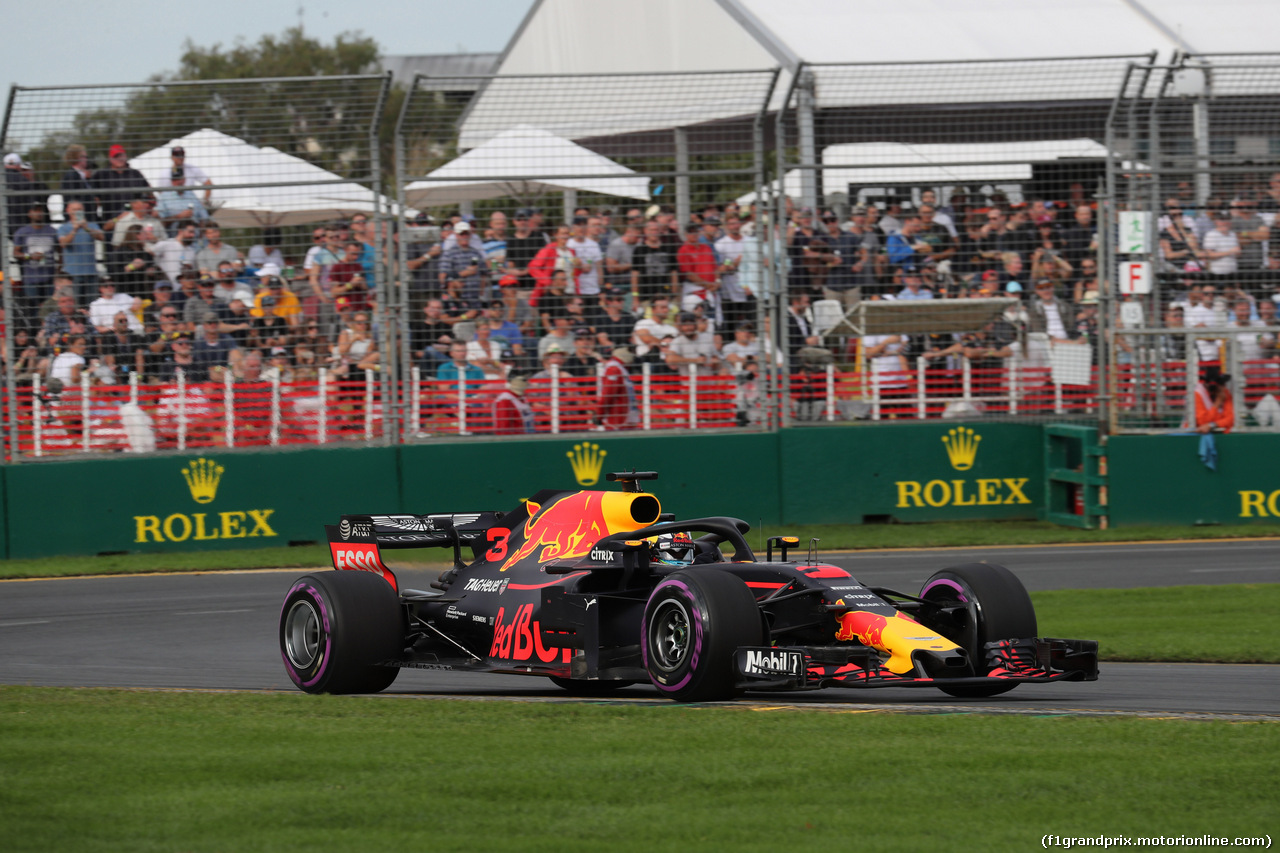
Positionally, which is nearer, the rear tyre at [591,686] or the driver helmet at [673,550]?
the driver helmet at [673,550]

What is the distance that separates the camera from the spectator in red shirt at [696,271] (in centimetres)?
1656

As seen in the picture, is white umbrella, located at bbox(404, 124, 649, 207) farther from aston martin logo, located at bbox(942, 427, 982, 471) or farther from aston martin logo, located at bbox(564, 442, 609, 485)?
aston martin logo, located at bbox(942, 427, 982, 471)

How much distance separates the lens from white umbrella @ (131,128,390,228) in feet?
52.4

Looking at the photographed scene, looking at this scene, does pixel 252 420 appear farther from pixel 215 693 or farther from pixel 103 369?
pixel 215 693

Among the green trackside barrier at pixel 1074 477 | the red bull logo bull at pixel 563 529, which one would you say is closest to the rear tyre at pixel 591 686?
the red bull logo bull at pixel 563 529

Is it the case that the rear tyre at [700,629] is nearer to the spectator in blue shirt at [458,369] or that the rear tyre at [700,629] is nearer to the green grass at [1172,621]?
the green grass at [1172,621]

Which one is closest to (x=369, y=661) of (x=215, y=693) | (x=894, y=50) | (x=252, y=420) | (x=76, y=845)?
(x=215, y=693)

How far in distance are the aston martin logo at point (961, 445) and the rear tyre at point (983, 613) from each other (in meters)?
9.24

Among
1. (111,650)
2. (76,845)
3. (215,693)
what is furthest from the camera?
(111,650)

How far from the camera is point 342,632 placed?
27.9ft

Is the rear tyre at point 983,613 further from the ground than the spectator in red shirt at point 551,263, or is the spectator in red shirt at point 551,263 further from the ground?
the spectator in red shirt at point 551,263

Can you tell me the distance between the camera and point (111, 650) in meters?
10.8

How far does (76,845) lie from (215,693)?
356 centimetres

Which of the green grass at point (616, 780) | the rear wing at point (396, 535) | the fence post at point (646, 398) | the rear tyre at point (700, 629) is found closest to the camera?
the green grass at point (616, 780)
